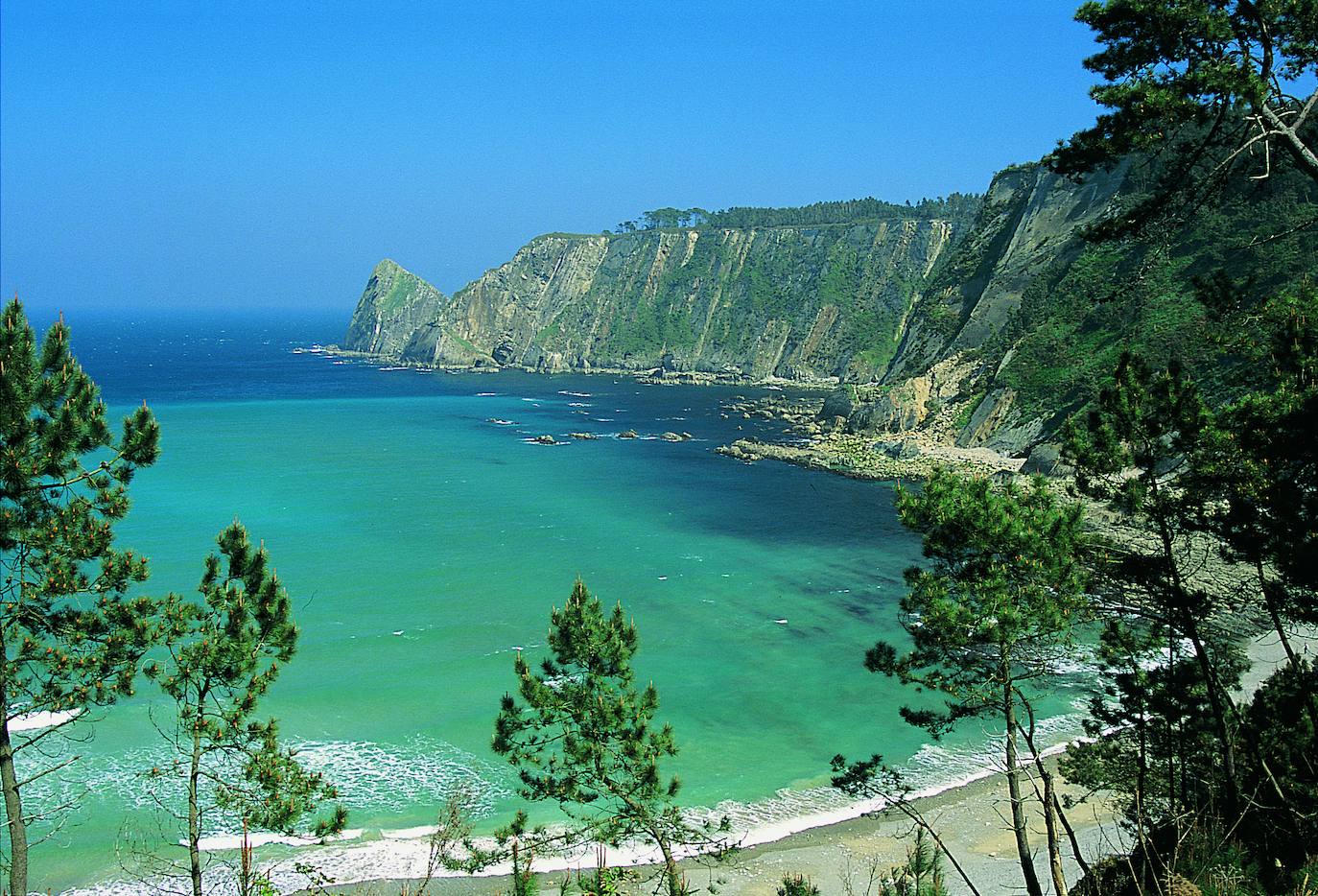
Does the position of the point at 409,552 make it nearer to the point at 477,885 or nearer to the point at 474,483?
the point at 474,483

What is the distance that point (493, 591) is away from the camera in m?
37.6

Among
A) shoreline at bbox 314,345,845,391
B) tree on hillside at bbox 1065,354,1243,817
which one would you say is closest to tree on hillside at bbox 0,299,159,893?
tree on hillside at bbox 1065,354,1243,817

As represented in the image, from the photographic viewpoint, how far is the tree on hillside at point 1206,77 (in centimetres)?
906

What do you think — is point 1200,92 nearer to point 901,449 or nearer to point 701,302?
point 901,449

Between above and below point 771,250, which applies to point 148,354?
below

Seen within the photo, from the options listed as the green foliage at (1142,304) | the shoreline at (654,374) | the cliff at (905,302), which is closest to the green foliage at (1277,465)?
the cliff at (905,302)

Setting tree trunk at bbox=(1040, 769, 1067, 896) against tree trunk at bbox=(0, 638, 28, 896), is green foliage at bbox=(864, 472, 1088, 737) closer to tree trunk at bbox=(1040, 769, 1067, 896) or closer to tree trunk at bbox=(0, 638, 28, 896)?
tree trunk at bbox=(1040, 769, 1067, 896)

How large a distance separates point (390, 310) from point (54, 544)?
17966 cm

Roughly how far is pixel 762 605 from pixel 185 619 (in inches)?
1038

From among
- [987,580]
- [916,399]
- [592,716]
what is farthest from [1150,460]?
[916,399]

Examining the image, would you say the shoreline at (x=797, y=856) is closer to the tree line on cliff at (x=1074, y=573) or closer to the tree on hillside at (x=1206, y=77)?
the tree line on cliff at (x=1074, y=573)

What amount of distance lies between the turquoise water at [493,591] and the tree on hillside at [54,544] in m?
7.03

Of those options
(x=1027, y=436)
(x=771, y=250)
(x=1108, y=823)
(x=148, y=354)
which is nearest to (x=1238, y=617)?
(x=1108, y=823)

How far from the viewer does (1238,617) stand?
30.9 m
